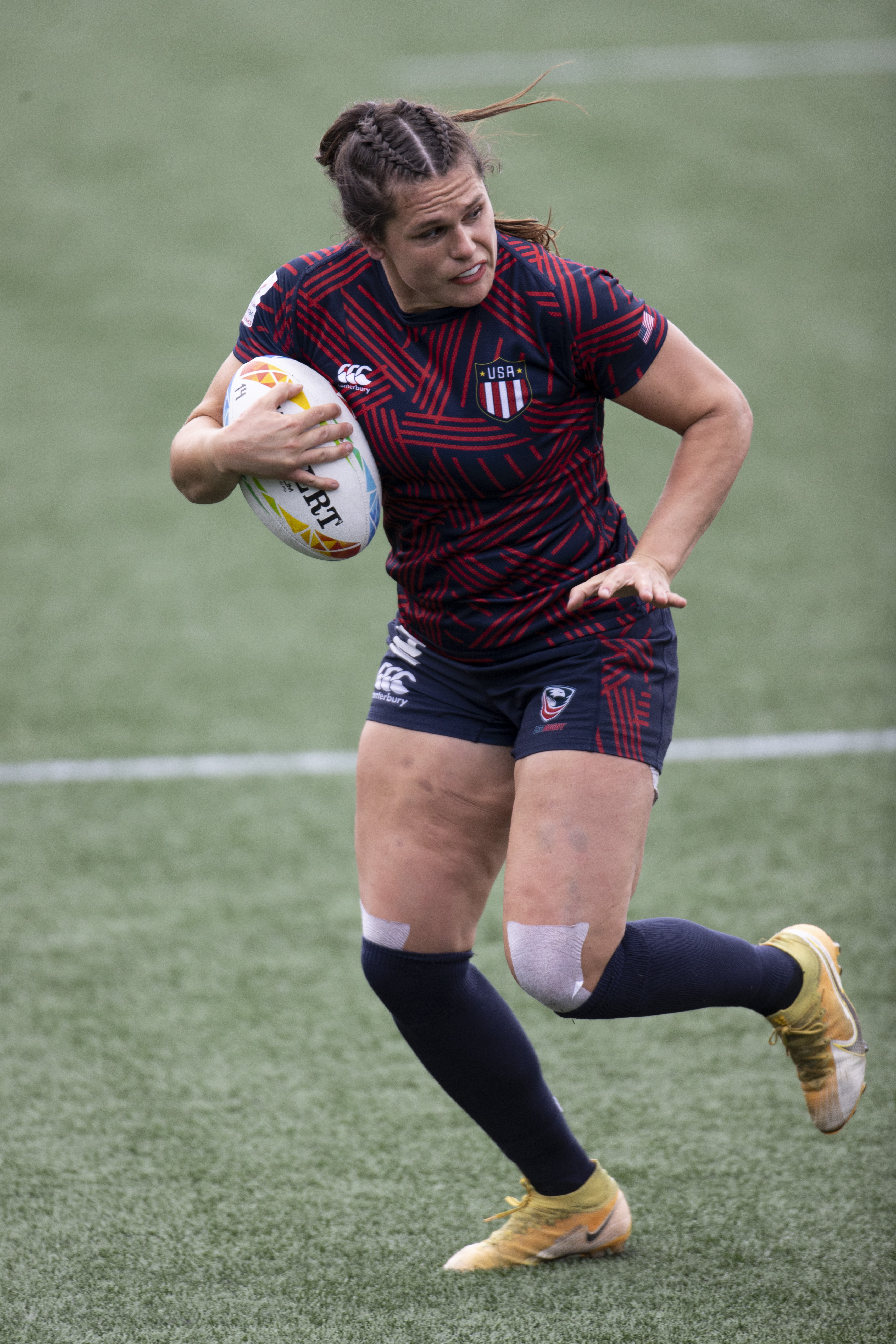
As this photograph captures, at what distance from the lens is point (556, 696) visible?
234cm

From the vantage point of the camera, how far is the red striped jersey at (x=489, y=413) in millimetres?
2250

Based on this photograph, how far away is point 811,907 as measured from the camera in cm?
402

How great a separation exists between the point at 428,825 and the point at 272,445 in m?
0.75

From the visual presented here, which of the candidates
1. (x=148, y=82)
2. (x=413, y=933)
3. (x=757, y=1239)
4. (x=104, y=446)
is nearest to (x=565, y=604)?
(x=413, y=933)

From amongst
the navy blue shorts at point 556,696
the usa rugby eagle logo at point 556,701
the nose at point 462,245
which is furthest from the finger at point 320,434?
the usa rugby eagle logo at point 556,701

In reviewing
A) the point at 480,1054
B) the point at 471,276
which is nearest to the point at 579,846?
the point at 480,1054

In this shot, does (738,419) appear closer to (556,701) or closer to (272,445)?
(556,701)

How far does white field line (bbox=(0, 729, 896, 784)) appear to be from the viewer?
4871 mm

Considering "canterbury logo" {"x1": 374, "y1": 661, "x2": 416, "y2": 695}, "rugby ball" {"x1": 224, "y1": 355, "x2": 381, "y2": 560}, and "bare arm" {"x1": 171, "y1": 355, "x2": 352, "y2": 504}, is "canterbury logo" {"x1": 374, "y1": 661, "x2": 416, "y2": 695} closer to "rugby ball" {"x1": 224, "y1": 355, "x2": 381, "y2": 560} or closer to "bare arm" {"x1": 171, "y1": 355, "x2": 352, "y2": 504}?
"rugby ball" {"x1": 224, "y1": 355, "x2": 381, "y2": 560}

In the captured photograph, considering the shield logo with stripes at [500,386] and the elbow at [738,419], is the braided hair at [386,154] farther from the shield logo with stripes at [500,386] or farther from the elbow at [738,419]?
the elbow at [738,419]

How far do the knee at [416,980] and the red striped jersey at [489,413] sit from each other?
567 mm

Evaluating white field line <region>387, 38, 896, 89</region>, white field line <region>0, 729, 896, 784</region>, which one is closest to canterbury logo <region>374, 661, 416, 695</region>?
white field line <region>0, 729, 896, 784</region>

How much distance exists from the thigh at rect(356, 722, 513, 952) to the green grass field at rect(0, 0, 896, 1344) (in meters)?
0.74

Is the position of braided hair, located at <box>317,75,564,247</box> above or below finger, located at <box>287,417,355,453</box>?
above
